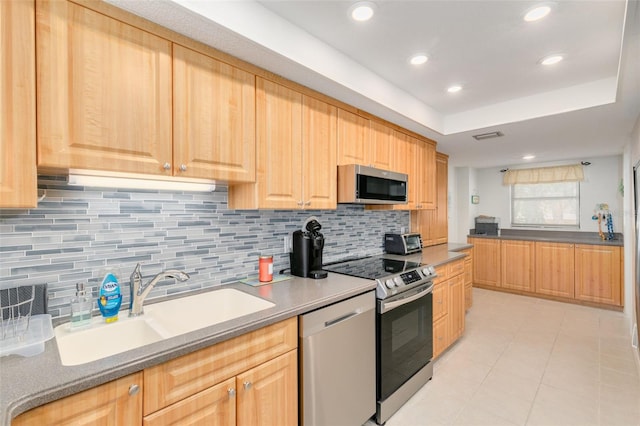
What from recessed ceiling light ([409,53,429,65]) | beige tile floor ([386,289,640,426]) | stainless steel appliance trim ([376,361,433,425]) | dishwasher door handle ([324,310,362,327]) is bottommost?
beige tile floor ([386,289,640,426])

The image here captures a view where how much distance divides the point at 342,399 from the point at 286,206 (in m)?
1.16

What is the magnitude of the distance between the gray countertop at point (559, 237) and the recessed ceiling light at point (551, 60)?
11.3 feet

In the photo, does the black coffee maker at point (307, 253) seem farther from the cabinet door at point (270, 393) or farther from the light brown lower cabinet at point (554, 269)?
the light brown lower cabinet at point (554, 269)

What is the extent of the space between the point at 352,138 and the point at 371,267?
41.3 inches

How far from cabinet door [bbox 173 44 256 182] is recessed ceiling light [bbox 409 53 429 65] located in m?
1.11

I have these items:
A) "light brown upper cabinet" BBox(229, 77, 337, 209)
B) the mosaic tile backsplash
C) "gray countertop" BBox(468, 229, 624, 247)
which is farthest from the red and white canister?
"gray countertop" BBox(468, 229, 624, 247)

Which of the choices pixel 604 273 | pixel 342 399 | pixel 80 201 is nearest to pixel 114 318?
pixel 80 201

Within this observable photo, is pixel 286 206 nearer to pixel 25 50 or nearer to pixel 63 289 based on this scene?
pixel 63 289

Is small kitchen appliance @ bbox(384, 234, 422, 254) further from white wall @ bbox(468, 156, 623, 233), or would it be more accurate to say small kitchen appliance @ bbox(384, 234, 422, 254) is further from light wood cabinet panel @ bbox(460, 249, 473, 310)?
white wall @ bbox(468, 156, 623, 233)

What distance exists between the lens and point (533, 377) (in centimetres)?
251

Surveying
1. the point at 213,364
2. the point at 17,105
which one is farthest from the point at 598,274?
the point at 17,105

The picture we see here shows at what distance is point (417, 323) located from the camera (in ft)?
7.63

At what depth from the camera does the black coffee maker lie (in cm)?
209

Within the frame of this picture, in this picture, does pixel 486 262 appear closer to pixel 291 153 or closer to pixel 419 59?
pixel 419 59
